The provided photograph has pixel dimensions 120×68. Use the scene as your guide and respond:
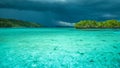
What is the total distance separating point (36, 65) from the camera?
75.0 feet

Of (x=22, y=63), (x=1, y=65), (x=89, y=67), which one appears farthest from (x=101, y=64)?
(x=1, y=65)

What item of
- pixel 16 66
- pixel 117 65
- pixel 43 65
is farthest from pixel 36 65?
pixel 117 65

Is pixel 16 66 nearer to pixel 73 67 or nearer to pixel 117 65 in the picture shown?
pixel 73 67

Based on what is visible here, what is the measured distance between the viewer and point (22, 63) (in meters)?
24.0

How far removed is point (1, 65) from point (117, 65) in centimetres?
1289

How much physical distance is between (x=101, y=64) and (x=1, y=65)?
37.3 feet

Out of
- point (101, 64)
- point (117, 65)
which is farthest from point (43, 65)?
point (117, 65)

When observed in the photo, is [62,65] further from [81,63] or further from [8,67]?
[8,67]

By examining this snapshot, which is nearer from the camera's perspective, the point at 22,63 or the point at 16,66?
the point at 16,66

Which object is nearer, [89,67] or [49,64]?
[89,67]

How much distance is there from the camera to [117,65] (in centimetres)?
2197

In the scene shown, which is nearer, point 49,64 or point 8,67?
point 8,67

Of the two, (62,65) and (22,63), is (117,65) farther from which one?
(22,63)

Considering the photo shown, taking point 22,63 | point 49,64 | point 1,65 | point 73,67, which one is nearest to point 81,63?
point 73,67
